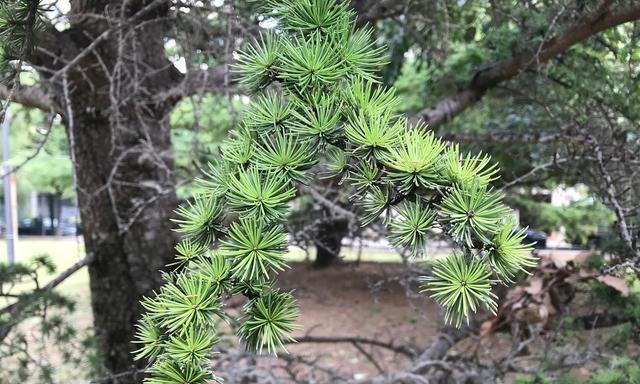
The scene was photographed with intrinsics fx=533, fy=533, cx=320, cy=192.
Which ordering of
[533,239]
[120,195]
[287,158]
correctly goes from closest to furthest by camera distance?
[287,158] < [533,239] < [120,195]

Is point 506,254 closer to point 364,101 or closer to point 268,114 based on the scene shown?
point 364,101

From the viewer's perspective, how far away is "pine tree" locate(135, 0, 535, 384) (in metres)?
0.84

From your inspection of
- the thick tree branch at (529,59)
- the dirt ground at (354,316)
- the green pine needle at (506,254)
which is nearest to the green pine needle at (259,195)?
the green pine needle at (506,254)

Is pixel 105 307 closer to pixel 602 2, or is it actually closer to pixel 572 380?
pixel 572 380

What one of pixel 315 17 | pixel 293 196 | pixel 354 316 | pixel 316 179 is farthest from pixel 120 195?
pixel 354 316

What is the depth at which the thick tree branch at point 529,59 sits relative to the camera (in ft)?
7.43

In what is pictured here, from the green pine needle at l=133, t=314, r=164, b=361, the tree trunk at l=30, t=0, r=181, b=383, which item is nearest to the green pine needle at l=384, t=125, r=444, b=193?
the green pine needle at l=133, t=314, r=164, b=361

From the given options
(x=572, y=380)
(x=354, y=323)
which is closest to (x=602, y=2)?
(x=572, y=380)

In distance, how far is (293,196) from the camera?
0.91 meters

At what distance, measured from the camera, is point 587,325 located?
11.1ft

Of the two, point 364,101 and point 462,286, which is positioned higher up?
point 364,101

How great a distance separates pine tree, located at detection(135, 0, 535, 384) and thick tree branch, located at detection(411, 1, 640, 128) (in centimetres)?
137

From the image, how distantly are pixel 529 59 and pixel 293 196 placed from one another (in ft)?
7.92

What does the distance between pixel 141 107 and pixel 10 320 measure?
1377mm
